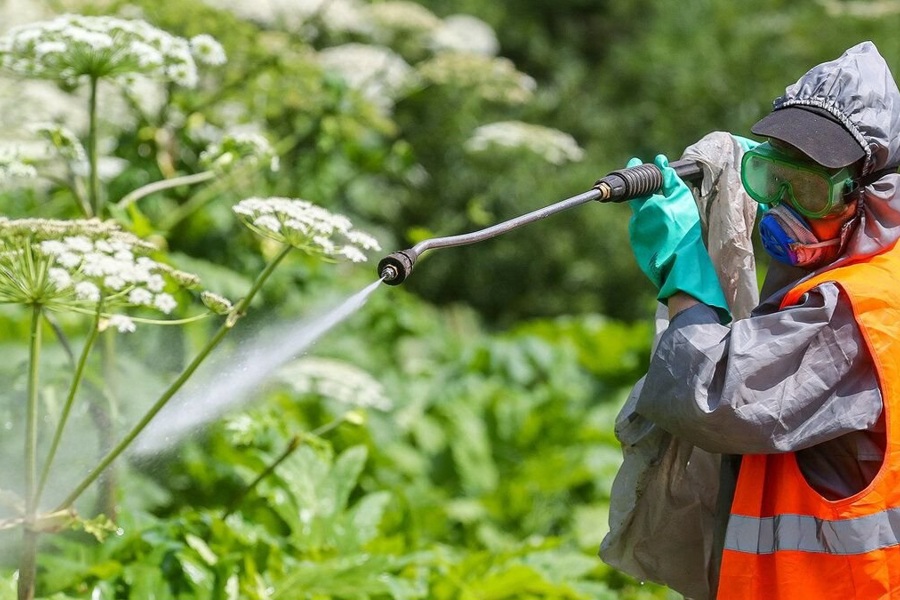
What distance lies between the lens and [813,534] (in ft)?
7.98

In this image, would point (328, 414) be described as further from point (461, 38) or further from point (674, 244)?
point (461, 38)

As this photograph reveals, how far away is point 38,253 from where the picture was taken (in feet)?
8.65

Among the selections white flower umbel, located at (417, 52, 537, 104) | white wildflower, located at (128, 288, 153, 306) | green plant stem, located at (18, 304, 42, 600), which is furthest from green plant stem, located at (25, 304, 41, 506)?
white flower umbel, located at (417, 52, 537, 104)

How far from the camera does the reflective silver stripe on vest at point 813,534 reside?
2385 mm

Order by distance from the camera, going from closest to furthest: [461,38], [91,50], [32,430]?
[32,430]
[91,50]
[461,38]

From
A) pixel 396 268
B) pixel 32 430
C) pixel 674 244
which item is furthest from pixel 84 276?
pixel 674 244

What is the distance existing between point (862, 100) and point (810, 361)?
56cm

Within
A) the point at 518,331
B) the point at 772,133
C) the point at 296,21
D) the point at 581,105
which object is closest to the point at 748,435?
the point at 772,133

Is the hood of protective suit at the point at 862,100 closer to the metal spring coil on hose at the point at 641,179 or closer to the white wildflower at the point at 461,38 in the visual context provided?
the metal spring coil on hose at the point at 641,179

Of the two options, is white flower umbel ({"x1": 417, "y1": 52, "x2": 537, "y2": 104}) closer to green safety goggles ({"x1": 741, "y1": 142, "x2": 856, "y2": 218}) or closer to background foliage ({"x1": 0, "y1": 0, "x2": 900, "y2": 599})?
background foliage ({"x1": 0, "y1": 0, "x2": 900, "y2": 599})

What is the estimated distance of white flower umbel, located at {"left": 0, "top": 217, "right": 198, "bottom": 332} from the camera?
2.54 meters

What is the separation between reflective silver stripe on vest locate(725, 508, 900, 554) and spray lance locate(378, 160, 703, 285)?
2.43 ft

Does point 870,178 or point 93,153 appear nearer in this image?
point 870,178

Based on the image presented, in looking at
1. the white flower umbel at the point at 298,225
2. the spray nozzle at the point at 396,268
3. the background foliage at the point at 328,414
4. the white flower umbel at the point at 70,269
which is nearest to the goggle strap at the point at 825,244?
the spray nozzle at the point at 396,268
